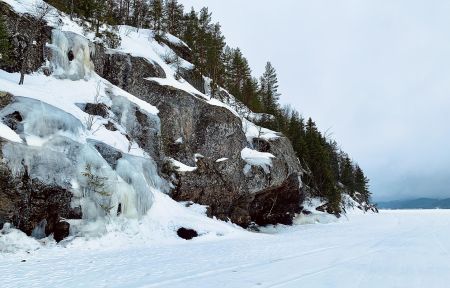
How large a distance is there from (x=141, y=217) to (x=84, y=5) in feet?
71.7

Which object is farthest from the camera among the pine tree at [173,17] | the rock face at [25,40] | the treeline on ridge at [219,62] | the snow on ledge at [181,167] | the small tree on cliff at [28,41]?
the pine tree at [173,17]

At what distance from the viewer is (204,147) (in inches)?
974

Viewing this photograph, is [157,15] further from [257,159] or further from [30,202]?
[30,202]

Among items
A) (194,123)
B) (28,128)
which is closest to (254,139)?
(194,123)

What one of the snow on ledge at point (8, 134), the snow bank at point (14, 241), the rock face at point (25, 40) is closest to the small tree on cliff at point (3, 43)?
the rock face at point (25, 40)

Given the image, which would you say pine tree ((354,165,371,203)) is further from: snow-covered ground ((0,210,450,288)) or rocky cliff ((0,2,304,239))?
snow-covered ground ((0,210,450,288))

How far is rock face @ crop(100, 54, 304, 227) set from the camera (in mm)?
23312

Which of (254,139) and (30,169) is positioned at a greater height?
(254,139)

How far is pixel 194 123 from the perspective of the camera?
25.1m

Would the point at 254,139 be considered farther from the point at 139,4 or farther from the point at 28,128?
the point at 139,4

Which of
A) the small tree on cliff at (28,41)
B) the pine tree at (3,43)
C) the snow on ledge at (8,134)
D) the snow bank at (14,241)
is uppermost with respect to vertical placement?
the small tree on cliff at (28,41)

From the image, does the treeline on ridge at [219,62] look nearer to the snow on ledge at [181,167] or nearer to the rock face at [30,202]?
the snow on ledge at [181,167]

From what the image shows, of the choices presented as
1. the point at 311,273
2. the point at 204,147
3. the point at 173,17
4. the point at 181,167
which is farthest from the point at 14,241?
the point at 173,17

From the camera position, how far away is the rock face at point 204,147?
76.5 feet
